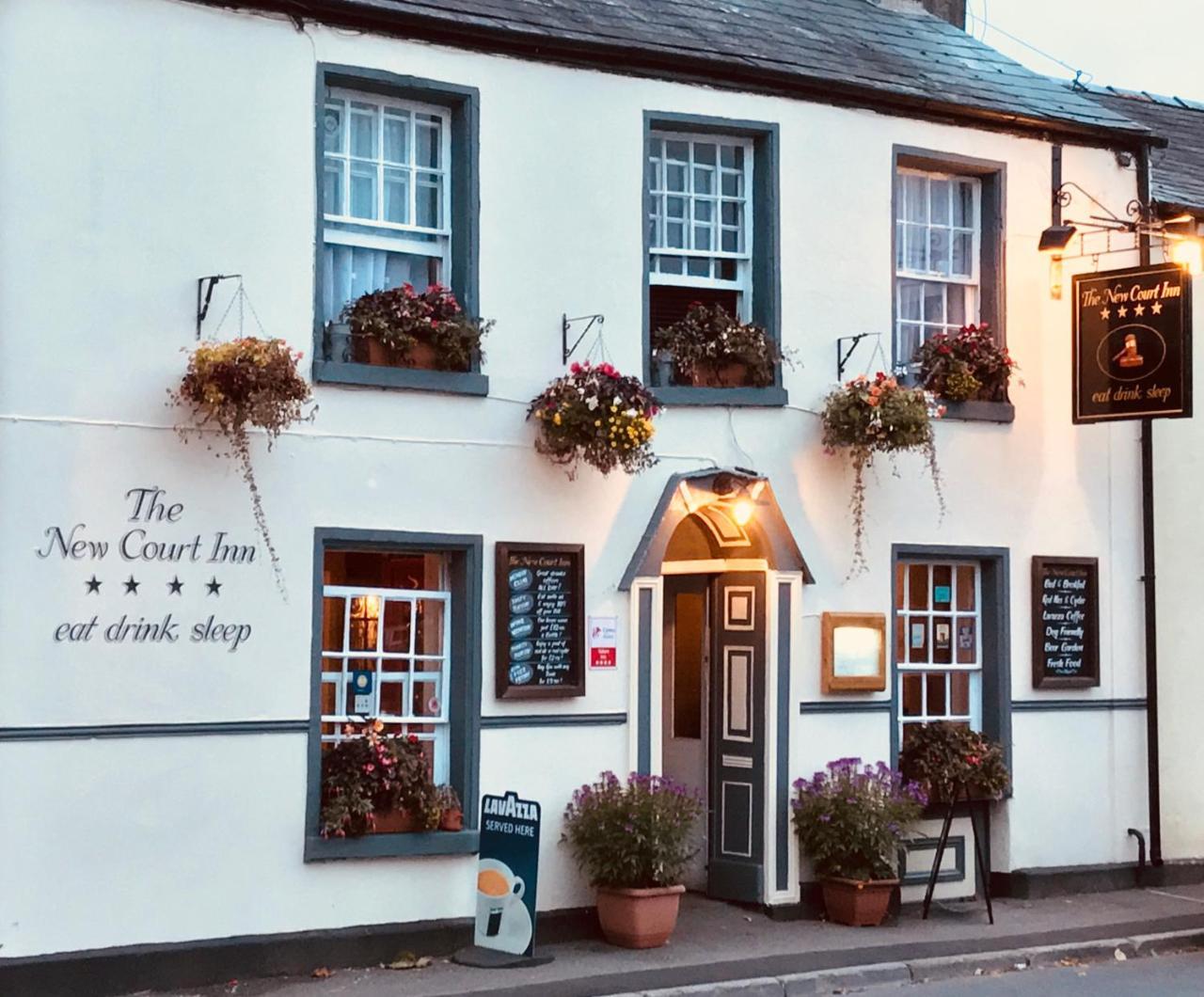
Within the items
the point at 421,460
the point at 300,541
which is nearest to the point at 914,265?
the point at 421,460

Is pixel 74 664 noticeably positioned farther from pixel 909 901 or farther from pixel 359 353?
pixel 909 901

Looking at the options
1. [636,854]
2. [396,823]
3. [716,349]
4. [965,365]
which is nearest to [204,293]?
[396,823]

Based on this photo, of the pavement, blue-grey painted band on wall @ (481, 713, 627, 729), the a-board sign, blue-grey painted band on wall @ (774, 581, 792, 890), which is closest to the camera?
the pavement

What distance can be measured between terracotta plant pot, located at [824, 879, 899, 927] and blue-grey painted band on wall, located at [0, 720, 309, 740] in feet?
13.3

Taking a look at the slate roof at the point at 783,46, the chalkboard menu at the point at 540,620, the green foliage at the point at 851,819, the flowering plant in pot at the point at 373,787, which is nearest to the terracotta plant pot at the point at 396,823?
the flowering plant in pot at the point at 373,787

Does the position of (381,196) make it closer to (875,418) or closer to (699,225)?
(699,225)

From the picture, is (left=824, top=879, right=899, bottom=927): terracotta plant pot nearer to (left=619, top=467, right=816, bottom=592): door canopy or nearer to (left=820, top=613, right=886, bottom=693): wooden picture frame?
(left=820, top=613, right=886, bottom=693): wooden picture frame

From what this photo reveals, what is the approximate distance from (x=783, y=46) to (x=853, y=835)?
5751mm

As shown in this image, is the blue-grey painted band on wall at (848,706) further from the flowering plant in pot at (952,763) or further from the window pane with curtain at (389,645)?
the window pane with curtain at (389,645)

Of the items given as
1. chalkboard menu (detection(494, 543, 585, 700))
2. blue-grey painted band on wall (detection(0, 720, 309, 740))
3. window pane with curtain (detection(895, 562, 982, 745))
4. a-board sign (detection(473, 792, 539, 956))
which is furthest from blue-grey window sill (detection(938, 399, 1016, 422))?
blue-grey painted band on wall (detection(0, 720, 309, 740))

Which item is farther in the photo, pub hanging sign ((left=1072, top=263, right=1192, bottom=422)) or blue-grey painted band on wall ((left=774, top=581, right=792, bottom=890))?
pub hanging sign ((left=1072, top=263, right=1192, bottom=422))

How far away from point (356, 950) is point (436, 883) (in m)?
0.69

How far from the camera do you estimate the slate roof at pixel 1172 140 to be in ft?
51.9

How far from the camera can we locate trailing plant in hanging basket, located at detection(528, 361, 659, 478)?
1208 cm
